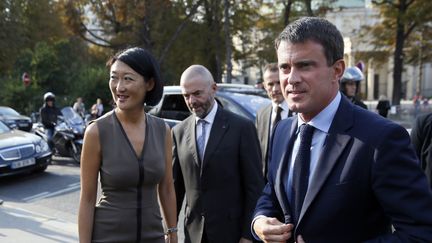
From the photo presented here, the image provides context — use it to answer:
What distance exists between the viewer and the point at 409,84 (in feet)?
231

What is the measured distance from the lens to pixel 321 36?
5.28ft

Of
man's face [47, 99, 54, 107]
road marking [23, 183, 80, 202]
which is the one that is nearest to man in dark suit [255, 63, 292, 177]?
road marking [23, 183, 80, 202]

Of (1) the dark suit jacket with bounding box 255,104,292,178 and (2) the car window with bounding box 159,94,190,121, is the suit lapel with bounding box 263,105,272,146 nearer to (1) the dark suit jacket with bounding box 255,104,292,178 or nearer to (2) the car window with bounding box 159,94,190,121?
(1) the dark suit jacket with bounding box 255,104,292,178

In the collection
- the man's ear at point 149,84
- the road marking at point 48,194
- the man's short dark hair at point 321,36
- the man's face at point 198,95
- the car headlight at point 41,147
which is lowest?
the road marking at point 48,194

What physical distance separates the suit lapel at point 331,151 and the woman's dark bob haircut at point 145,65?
1372 mm

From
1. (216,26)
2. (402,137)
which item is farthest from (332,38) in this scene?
(216,26)

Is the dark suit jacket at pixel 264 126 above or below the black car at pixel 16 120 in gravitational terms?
above

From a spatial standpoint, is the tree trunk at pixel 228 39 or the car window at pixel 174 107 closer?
the car window at pixel 174 107

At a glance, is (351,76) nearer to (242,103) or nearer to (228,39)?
(242,103)

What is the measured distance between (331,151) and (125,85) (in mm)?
1424

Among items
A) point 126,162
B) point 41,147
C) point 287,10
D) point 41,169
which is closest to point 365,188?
point 126,162

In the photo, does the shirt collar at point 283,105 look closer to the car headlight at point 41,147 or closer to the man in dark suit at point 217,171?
the man in dark suit at point 217,171

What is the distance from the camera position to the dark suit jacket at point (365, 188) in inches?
56.7

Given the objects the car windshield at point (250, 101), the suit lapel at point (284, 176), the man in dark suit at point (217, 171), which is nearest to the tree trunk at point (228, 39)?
the car windshield at point (250, 101)
